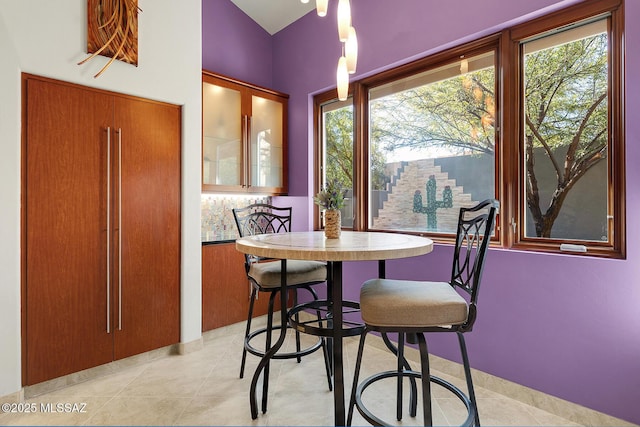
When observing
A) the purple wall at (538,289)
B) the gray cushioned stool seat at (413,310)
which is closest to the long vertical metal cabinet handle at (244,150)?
the purple wall at (538,289)

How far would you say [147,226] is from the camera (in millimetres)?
2527

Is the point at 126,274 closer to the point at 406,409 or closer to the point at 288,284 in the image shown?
Answer: the point at 288,284

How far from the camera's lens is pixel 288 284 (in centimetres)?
213

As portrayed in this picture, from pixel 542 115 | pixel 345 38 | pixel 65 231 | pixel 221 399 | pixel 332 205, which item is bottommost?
pixel 221 399

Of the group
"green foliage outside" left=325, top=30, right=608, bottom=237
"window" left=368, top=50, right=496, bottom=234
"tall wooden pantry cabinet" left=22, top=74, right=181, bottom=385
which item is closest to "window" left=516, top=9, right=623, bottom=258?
"green foliage outside" left=325, top=30, right=608, bottom=237

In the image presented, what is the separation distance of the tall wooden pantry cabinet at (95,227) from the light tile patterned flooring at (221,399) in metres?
0.21

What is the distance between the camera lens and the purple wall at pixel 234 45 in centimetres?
341

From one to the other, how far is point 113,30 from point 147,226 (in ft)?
4.34

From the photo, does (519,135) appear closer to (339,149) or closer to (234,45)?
(339,149)

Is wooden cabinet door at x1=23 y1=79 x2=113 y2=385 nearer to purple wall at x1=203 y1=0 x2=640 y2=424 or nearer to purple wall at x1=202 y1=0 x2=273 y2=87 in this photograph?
purple wall at x1=202 y1=0 x2=273 y2=87

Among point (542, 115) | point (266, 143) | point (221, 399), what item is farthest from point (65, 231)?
point (542, 115)

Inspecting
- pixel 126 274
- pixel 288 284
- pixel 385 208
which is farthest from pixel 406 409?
pixel 126 274

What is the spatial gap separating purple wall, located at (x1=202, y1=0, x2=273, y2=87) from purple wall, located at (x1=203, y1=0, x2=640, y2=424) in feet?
4.23

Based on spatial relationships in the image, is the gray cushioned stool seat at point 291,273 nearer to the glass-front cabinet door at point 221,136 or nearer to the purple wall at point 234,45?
the glass-front cabinet door at point 221,136
